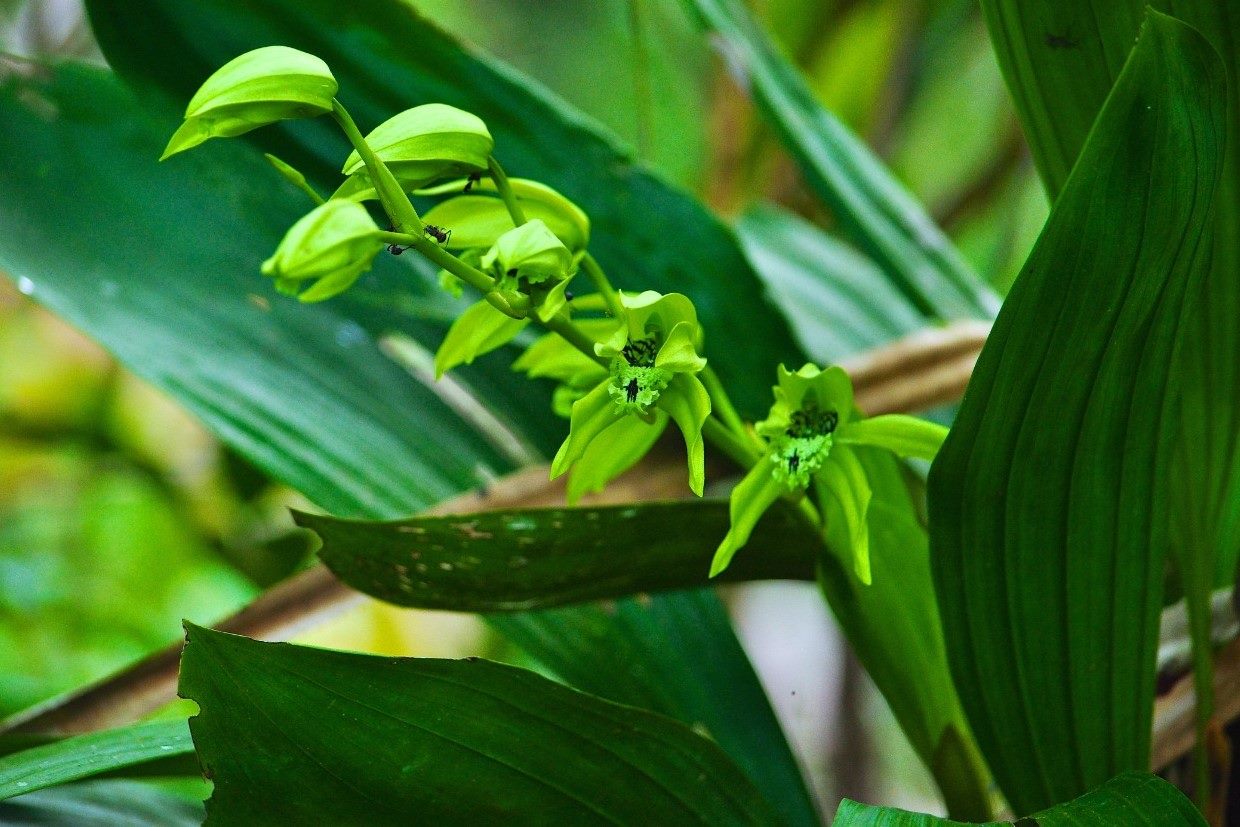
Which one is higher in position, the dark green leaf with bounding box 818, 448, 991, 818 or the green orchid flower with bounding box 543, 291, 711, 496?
the green orchid flower with bounding box 543, 291, 711, 496

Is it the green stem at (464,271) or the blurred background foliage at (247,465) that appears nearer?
the green stem at (464,271)

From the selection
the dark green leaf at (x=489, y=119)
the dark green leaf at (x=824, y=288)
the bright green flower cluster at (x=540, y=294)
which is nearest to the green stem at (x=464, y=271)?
the bright green flower cluster at (x=540, y=294)

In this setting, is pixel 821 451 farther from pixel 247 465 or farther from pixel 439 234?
pixel 247 465

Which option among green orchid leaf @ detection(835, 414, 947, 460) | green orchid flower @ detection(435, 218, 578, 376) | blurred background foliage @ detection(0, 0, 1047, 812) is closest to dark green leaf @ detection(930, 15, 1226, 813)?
green orchid leaf @ detection(835, 414, 947, 460)

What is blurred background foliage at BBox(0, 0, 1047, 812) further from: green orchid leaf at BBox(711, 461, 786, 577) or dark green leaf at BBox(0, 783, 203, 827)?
green orchid leaf at BBox(711, 461, 786, 577)

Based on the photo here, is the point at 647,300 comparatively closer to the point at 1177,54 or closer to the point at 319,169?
the point at 1177,54

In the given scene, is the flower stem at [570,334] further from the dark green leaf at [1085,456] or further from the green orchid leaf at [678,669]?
the green orchid leaf at [678,669]
